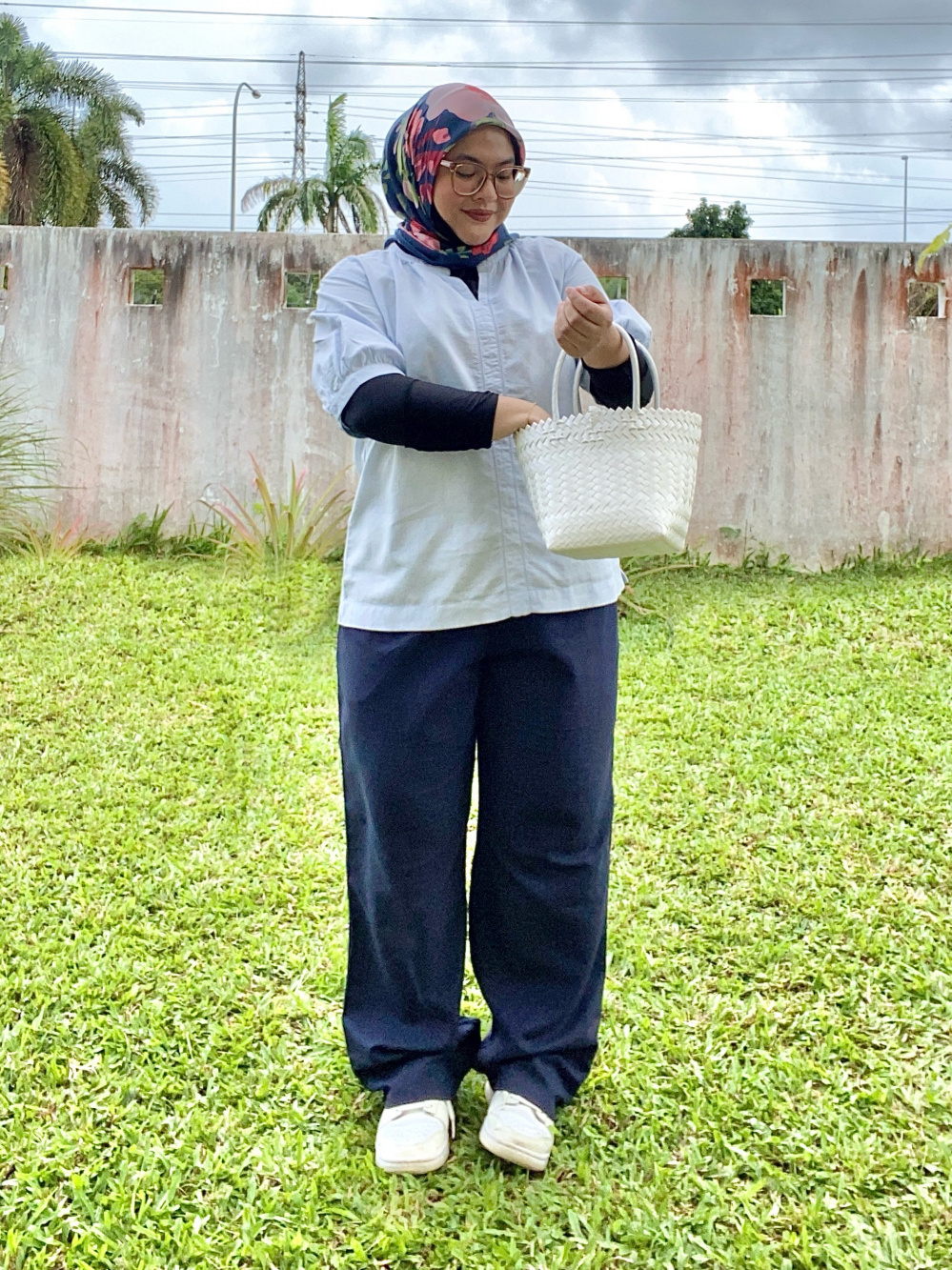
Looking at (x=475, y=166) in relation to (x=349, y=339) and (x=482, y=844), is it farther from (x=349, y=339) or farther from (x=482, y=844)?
(x=482, y=844)

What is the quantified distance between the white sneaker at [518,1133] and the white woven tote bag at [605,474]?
38.1 inches

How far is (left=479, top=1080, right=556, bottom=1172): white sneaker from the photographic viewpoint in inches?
82.2

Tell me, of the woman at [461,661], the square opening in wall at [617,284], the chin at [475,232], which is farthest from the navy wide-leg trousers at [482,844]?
the square opening in wall at [617,284]

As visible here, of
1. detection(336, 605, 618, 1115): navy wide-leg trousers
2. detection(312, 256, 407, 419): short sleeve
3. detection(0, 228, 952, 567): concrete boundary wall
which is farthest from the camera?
detection(0, 228, 952, 567): concrete boundary wall

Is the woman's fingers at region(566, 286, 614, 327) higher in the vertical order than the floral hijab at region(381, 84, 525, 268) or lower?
lower

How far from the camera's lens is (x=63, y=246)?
7.26 m

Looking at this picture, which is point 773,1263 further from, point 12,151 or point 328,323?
point 12,151

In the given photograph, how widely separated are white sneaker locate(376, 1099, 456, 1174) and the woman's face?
1453 millimetres

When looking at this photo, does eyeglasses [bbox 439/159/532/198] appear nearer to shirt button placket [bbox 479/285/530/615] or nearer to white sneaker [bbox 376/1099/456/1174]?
shirt button placket [bbox 479/285/530/615]

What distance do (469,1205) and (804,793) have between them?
2.16 meters

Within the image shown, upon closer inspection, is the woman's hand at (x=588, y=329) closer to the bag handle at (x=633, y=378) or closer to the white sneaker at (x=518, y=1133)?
the bag handle at (x=633, y=378)

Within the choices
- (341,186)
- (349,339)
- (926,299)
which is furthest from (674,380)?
(341,186)

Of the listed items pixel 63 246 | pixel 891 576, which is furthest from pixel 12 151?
pixel 891 576

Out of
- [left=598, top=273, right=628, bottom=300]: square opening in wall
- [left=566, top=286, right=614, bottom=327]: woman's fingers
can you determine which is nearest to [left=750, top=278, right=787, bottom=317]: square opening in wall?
[left=598, top=273, right=628, bottom=300]: square opening in wall
